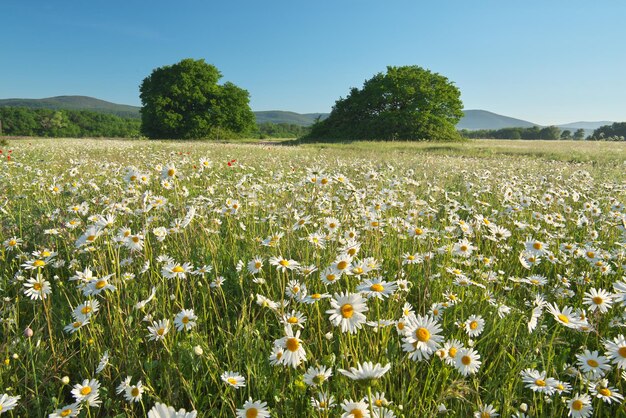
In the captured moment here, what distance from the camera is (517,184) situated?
5.78 metres

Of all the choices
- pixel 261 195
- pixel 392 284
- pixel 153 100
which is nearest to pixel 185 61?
pixel 153 100

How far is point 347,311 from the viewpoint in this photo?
136 cm

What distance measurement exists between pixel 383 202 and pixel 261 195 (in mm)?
1865

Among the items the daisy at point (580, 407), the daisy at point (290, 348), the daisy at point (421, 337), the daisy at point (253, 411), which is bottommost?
the daisy at point (580, 407)

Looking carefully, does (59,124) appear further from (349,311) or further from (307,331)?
(349,311)

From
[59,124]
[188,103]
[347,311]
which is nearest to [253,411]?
[347,311]

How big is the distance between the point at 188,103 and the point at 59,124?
185ft

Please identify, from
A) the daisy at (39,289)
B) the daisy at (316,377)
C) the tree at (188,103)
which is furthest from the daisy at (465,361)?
the tree at (188,103)

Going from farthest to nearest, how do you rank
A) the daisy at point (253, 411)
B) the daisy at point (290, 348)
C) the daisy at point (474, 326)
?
the daisy at point (474, 326)
the daisy at point (290, 348)
the daisy at point (253, 411)

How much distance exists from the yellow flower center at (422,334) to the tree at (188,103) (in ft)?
170

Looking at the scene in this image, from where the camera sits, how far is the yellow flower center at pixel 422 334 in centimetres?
137

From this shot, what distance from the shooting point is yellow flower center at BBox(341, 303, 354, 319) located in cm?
136

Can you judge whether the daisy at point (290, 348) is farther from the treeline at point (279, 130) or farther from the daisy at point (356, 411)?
the treeline at point (279, 130)

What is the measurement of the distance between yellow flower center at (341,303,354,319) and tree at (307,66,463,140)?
40.3 metres
